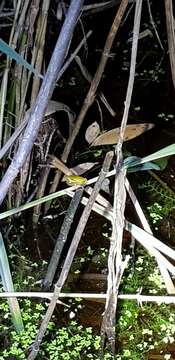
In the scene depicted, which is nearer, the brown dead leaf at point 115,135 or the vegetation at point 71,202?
the vegetation at point 71,202

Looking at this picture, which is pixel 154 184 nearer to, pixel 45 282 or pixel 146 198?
pixel 146 198

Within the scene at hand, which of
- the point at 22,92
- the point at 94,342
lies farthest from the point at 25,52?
the point at 94,342

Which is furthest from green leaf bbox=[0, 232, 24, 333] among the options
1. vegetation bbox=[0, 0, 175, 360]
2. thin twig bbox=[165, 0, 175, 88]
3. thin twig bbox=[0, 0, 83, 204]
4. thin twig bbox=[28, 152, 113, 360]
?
thin twig bbox=[165, 0, 175, 88]

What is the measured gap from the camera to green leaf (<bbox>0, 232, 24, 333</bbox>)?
51.7 inches

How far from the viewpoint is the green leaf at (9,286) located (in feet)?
4.31

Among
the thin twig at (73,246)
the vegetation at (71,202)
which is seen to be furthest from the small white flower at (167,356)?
the thin twig at (73,246)

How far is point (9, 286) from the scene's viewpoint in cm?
132

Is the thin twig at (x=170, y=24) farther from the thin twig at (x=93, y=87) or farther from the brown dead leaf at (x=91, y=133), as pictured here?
the brown dead leaf at (x=91, y=133)

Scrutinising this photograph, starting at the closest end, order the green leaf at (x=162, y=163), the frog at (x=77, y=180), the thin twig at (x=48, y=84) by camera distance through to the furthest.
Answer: the thin twig at (x=48, y=84) < the frog at (x=77, y=180) < the green leaf at (x=162, y=163)

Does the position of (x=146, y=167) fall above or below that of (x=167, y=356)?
above

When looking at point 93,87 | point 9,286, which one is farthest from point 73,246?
point 93,87

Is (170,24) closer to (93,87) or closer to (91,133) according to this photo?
(93,87)

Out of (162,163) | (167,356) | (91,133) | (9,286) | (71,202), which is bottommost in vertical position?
(167,356)

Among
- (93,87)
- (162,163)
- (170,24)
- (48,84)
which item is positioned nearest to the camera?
(48,84)
